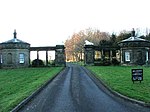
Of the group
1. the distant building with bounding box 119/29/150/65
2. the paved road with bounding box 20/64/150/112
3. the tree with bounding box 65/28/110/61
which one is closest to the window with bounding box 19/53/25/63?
the distant building with bounding box 119/29/150/65

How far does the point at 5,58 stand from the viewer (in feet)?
182

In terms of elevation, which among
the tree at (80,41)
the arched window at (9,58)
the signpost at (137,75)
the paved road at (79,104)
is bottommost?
the paved road at (79,104)

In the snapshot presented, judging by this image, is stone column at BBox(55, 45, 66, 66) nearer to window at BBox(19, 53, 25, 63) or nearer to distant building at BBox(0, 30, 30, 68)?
distant building at BBox(0, 30, 30, 68)

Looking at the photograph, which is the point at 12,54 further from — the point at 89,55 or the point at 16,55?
the point at 89,55

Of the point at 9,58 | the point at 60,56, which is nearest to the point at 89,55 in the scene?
the point at 60,56

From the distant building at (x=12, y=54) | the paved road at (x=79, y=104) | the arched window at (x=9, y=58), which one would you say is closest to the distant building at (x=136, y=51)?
the distant building at (x=12, y=54)

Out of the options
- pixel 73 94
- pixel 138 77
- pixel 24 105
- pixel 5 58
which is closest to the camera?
pixel 24 105

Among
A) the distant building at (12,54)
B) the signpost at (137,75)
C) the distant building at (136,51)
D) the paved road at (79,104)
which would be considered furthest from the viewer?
the distant building at (12,54)

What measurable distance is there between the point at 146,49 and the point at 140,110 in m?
44.2

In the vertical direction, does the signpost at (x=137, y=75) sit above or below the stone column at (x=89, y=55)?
below

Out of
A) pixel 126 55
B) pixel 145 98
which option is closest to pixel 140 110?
pixel 145 98

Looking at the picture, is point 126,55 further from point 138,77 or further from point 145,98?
point 145,98

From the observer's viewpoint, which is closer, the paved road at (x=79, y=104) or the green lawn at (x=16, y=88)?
the paved road at (x=79, y=104)

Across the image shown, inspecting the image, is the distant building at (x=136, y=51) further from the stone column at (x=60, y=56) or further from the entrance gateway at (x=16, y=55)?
the entrance gateway at (x=16, y=55)
